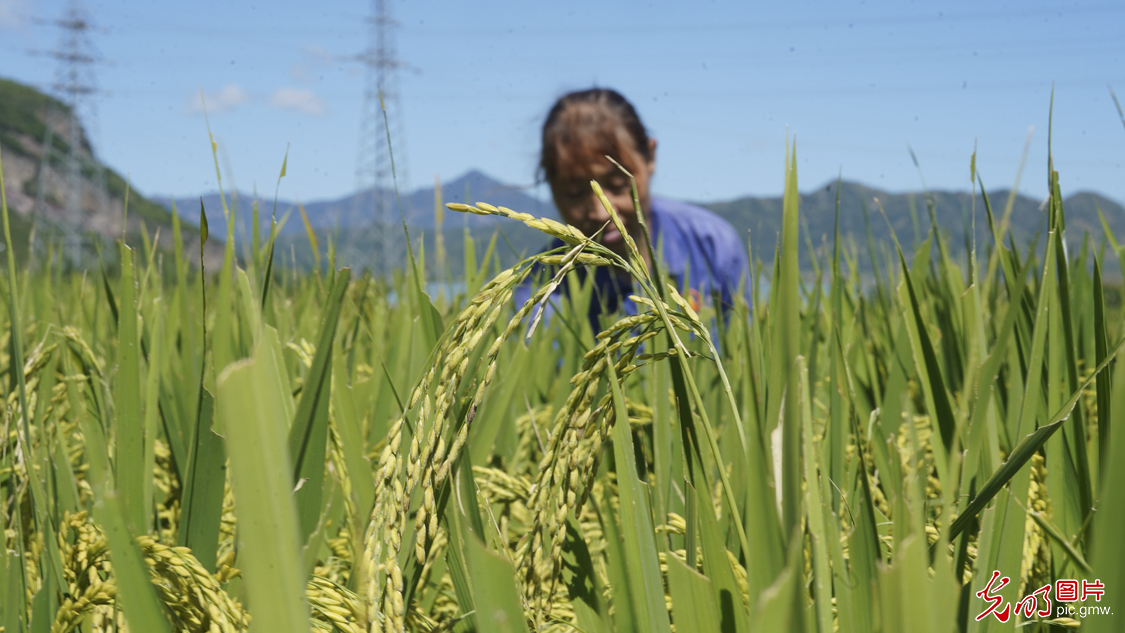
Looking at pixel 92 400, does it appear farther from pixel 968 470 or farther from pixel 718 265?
pixel 718 265

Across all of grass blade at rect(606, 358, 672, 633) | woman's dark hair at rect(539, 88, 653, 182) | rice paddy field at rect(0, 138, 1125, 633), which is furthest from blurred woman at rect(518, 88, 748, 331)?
grass blade at rect(606, 358, 672, 633)

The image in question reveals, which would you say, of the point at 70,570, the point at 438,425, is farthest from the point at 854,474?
the point at 70,570

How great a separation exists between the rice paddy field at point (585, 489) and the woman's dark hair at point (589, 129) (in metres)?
1.70

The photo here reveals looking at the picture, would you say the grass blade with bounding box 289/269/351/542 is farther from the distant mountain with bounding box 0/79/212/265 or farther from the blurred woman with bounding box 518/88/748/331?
the distant mountain with bounding box 0/79/212/265

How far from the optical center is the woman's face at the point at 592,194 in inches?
84.4

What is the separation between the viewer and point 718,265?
2951 millimetres

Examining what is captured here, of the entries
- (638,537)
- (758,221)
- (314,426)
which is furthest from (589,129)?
(638,537)

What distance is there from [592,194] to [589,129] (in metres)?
0.36

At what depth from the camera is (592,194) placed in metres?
2.29

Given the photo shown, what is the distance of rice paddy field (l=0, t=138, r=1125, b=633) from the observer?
0.90ft

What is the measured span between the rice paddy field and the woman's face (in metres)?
1.31

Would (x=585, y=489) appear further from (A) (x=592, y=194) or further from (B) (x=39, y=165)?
(B) (x=39, y=165)

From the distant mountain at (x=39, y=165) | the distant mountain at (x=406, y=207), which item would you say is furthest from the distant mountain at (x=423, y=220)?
the distant mountain at (x=39, y=165)

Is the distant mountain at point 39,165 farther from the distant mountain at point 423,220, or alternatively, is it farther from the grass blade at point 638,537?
the grass blade at point 638,537
